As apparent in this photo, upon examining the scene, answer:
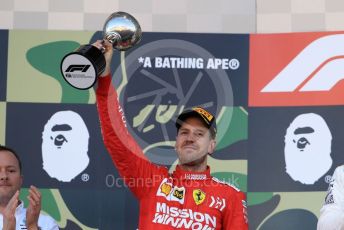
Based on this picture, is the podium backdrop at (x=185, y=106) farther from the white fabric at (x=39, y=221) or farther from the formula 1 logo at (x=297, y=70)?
the white fabric at (x=39, y=221)

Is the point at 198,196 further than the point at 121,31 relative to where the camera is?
Yes

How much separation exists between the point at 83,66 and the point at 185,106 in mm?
947

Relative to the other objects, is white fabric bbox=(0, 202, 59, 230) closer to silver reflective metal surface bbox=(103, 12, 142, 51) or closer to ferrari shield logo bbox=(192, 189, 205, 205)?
ferrari shield logo bbox=(192, 189, 205, 205)

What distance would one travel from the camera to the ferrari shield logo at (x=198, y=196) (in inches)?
118

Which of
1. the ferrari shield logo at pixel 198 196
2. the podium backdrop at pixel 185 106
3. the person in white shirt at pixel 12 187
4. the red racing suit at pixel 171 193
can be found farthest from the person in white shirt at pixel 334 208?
the person in white shirt at pixel 12 187

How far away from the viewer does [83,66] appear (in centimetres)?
257

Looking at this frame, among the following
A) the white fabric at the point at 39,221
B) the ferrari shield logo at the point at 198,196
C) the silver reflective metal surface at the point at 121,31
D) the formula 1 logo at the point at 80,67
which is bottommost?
the white fabric at the point at 39,221

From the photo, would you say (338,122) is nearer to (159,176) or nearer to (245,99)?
(245,99)

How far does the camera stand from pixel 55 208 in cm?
342

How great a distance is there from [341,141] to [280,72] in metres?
0.38

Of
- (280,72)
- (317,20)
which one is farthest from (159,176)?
(317,20)

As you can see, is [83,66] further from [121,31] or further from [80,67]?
[121,31]

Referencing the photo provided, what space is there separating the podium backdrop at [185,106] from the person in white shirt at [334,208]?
0.63 m

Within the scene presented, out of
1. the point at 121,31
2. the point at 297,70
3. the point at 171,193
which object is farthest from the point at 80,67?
the point at 297,70
